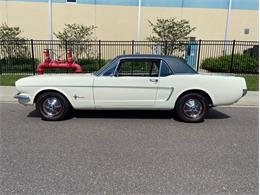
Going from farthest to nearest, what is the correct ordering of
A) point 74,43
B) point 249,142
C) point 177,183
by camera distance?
point 74,43, point 249,142, point 177,183

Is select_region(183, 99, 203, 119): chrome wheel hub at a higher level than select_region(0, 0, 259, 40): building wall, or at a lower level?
lower

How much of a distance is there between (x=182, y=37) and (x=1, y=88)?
12.6m

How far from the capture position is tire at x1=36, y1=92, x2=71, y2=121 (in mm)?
5840

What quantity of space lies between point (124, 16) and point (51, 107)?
1569cm

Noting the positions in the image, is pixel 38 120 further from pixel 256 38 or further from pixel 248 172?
pixel 256 38

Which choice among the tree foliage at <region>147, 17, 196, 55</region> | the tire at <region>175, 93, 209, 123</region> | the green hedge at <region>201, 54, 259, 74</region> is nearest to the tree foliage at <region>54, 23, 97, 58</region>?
the tree foliage at <region>147, 17, 196, 55</region>

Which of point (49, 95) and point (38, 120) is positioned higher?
point (49, 95)

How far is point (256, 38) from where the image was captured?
21359 millimetres

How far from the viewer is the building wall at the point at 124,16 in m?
19.5

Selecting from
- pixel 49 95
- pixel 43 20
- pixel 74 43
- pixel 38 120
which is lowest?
pixel 38 120

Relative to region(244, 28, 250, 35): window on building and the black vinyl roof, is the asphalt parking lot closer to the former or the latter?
the black vinyl roof

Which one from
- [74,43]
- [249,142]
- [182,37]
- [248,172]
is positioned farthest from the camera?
[182,37]

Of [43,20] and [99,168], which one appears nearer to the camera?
[99,168]

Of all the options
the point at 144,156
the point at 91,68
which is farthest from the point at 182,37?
the point at 144,156
